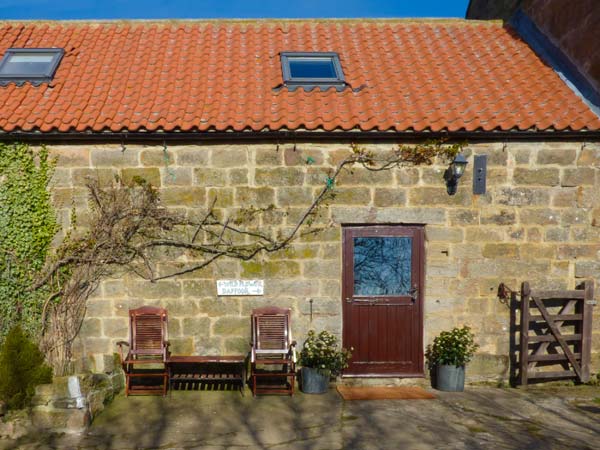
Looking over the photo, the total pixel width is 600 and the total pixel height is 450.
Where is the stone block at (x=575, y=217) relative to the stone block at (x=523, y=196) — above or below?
below

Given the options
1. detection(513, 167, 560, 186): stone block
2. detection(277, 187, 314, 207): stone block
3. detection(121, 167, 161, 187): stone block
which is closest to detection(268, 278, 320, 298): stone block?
detection(277, 187, 314, 207): stone block

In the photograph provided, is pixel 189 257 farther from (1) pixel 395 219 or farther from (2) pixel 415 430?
(2) pixel 415 430

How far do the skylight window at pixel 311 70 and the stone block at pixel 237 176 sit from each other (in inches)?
63.9

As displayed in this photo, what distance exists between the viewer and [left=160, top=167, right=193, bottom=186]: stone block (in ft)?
22.4

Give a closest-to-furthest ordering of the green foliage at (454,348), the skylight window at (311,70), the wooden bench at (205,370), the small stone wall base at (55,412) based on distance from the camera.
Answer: the small stone wall base at (55,412) → the wooden bench at (205,370) → the green foliage at (454,348) → the skylight window at (311,70)

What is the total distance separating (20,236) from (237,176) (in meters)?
2.84

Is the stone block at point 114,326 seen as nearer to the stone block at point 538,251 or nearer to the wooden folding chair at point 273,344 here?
the wooden folding chair at point 273,344

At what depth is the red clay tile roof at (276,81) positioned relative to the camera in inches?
266

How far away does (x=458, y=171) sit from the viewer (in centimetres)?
667

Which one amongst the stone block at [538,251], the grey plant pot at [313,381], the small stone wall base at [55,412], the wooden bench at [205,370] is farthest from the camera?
the stone block at [538,251]

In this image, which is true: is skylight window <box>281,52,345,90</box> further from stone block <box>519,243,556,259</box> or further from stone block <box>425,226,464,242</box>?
stone block <box>519,243,556,259</box>

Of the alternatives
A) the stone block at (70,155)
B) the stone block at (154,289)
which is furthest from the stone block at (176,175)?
the stone block at (154,289)

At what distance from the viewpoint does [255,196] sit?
22.5 feet

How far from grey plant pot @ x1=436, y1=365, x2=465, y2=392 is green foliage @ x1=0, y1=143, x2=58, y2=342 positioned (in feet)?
16.8
